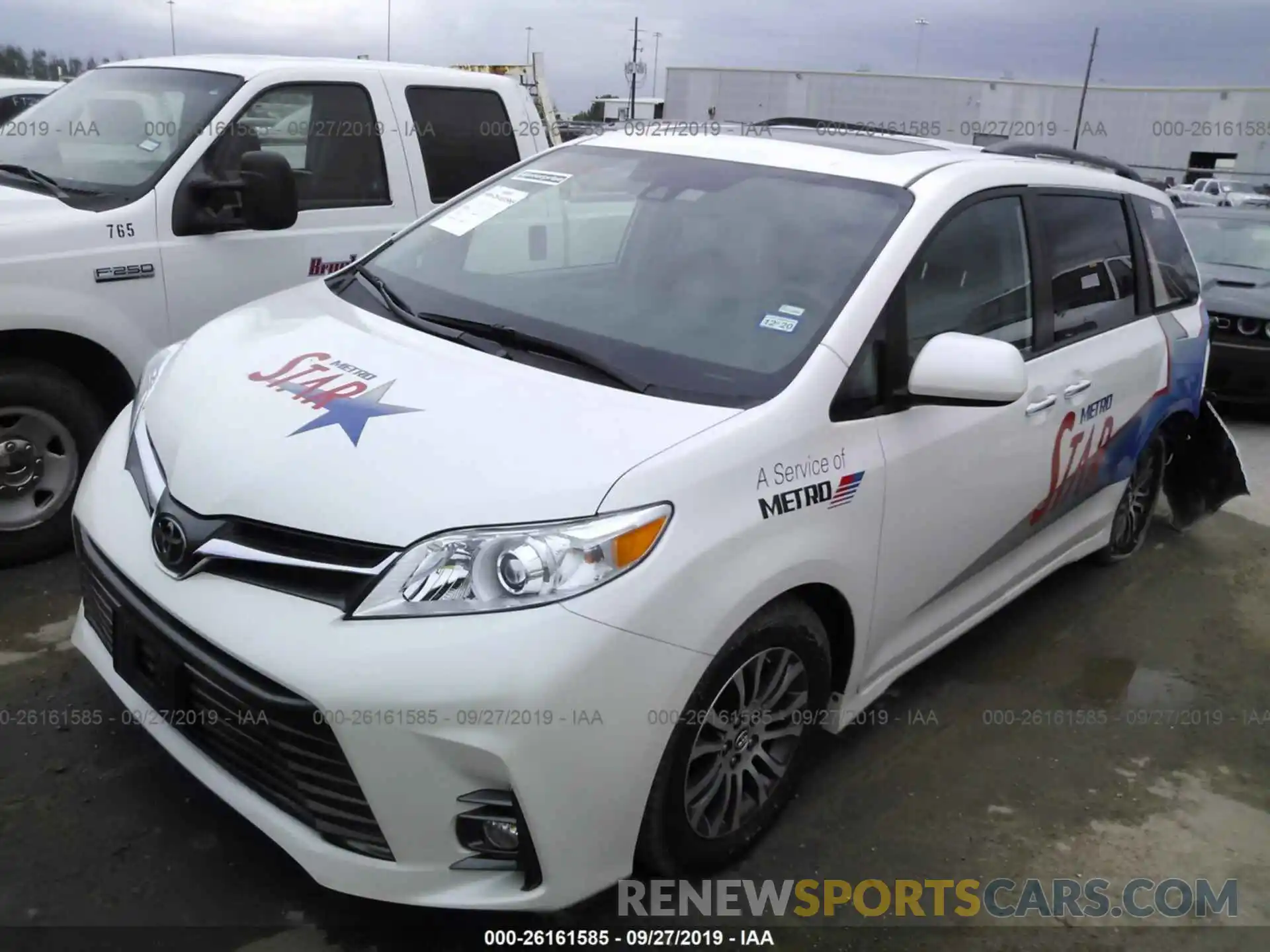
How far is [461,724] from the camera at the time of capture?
2.06 m

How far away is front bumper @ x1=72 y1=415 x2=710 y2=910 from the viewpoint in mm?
2059

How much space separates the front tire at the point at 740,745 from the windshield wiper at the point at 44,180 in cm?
339

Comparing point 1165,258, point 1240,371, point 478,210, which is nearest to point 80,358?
point 478,210

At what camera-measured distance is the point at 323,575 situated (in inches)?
86.6

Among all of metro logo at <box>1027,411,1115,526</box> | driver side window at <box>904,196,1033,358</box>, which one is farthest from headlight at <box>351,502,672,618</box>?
metro logo at <box>1027,411,1115,526</box>

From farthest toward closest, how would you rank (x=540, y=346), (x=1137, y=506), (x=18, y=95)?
(x=18, y=95) → (x=1137, y=506) → (x=540, y=346)

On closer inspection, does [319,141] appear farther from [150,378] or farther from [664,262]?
[664,262]

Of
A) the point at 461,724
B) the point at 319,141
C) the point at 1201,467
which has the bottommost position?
the point at 1201,467

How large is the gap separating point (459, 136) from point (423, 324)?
9.04ft

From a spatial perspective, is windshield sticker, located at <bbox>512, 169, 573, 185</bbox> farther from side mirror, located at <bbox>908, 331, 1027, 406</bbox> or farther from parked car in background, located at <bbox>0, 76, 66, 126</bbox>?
parked car in background, located at <bbox>0, 76, 66, 126</bbox>

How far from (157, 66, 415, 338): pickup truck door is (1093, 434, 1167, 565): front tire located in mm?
3640

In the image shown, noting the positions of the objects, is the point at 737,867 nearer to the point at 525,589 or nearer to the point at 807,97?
the point at 525,589

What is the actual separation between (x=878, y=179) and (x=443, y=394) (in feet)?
4.82

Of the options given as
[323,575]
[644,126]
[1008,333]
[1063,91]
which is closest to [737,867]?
[323,575]
